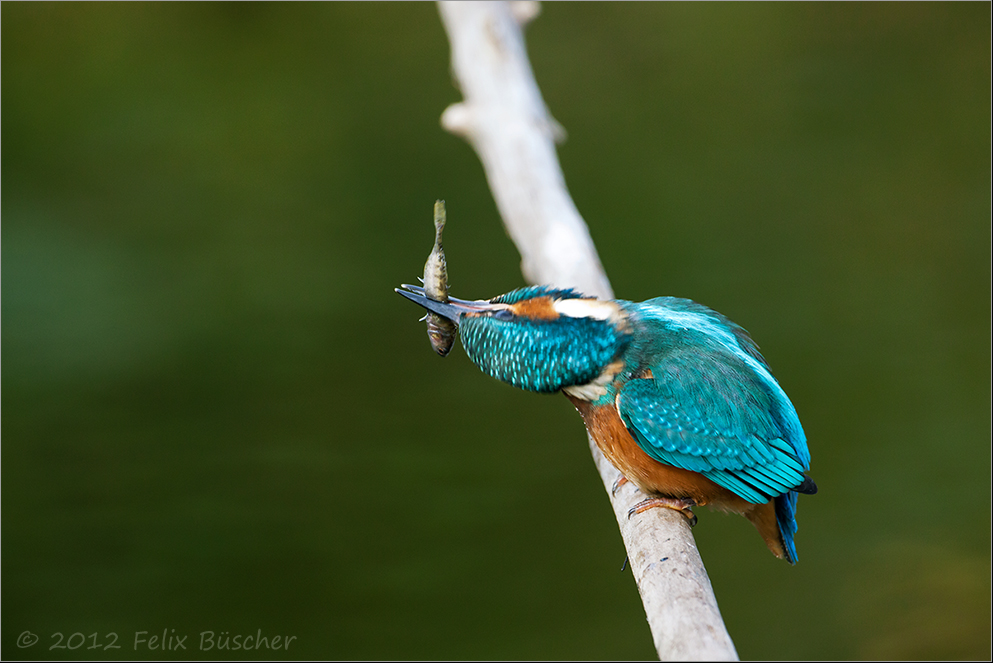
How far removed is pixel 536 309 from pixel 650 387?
9.8 inches

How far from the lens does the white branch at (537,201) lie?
120 cm

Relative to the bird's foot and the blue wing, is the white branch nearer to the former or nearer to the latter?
the bird's foot

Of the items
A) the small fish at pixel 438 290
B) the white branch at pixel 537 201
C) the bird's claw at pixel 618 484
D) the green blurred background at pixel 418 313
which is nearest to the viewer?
the white branch at pixel 537 201

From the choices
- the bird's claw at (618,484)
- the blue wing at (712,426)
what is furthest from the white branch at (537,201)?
the blue wing at (712,426)

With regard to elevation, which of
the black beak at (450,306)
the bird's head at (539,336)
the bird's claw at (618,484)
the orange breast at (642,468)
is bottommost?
the bird's claw at (618,484)

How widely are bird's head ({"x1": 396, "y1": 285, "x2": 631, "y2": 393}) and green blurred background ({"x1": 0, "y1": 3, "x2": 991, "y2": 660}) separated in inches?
61.6

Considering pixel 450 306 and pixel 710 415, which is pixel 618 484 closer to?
pixel 710 415

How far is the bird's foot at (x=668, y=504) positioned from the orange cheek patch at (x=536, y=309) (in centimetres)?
38

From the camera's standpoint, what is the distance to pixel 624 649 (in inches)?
110

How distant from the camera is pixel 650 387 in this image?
150 centimetres

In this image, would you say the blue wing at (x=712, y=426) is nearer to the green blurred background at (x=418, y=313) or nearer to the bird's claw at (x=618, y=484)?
the bird's claw at (x=618, y=484)

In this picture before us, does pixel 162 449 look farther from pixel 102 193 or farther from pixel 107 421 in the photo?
pixel 102 193

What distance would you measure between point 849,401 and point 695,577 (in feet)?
8.52

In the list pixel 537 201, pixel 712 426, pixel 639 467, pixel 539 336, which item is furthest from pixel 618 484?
pixel 537 201
